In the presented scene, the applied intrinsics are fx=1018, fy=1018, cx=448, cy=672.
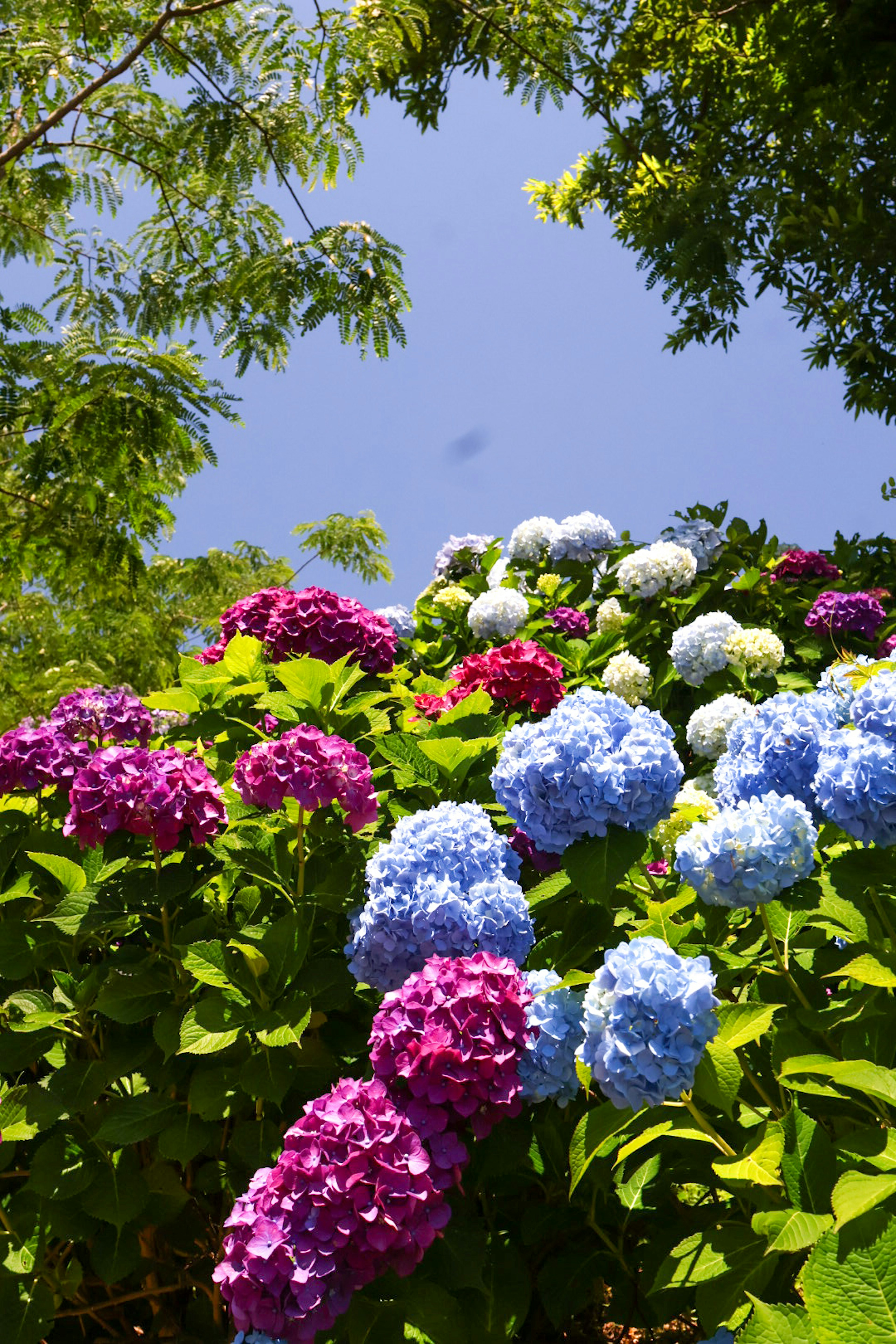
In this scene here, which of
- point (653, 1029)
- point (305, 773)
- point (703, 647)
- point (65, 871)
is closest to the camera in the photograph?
point (653, 1029)

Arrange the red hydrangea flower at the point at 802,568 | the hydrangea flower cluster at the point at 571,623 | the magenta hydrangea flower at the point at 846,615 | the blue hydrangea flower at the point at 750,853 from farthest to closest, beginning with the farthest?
the red hydrangea flower at the point at 802,568 < the hydrangea flower cluster at the point at 571,623 < the magenta hydrangea flower at the point at 846,615 < the blue hydrangea flower at the point at 750,853

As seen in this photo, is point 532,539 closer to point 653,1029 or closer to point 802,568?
point 802,568

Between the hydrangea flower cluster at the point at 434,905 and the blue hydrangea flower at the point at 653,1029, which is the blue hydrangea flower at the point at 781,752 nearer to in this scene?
the hydrangea flower cluster at the point at 434,905

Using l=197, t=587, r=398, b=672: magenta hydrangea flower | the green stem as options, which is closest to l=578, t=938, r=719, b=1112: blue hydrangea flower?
the green stem

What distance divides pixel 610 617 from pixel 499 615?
568mm

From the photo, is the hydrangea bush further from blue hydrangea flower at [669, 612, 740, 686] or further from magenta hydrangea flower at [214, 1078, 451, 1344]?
blue hydrangea flower at [669, 612, 740, 686]

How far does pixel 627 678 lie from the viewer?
4422 mm

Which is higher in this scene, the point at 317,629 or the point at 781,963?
the point at 317,629

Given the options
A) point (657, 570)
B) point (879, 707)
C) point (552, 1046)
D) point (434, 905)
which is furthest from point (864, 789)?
point (657, 570)

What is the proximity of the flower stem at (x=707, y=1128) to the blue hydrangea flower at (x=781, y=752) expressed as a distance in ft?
2.51

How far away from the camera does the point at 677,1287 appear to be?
1.97 metres

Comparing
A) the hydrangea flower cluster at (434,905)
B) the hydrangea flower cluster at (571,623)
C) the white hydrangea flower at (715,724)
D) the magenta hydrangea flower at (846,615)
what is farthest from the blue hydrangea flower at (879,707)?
the hydrangea flower cluster at (571,623)

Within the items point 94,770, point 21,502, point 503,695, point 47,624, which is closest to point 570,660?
point 503,695

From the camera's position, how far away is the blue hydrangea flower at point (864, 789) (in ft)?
6.68
